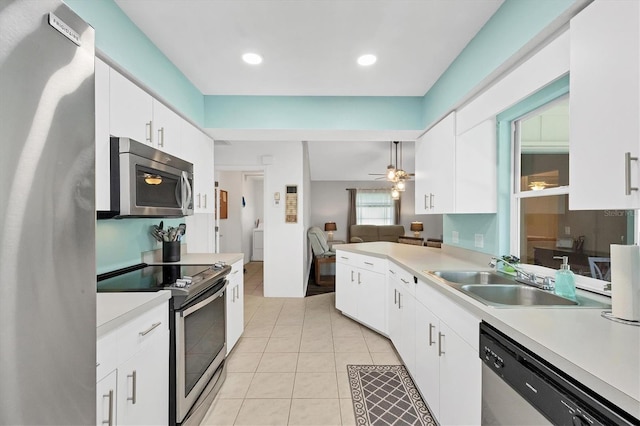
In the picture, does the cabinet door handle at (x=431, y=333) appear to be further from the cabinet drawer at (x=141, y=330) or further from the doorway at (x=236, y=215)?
the doorway at (x=236, y=215)

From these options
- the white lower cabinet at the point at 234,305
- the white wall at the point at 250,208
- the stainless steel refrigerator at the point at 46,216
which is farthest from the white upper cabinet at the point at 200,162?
the white wall at the point at 250,208

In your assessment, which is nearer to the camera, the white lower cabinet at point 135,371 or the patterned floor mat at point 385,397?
the white lower cabinet at point 135,371

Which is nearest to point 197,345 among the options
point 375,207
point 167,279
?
point 167,279

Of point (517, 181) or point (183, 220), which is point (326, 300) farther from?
point (517, 181)

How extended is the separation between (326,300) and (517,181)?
310 centimetres

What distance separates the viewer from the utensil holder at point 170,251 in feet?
8.07

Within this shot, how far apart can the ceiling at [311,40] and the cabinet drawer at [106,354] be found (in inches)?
69.6

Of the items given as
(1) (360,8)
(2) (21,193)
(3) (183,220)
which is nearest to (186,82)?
(3) (183,220)

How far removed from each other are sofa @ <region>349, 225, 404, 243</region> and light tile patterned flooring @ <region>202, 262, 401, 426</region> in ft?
14.8

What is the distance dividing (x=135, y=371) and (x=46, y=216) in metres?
0.95

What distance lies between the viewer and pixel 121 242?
2.09 meters

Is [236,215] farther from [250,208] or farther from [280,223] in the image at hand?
[280,223]

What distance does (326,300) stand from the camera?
4.46 metres

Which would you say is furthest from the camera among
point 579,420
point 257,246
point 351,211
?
point 351,211
